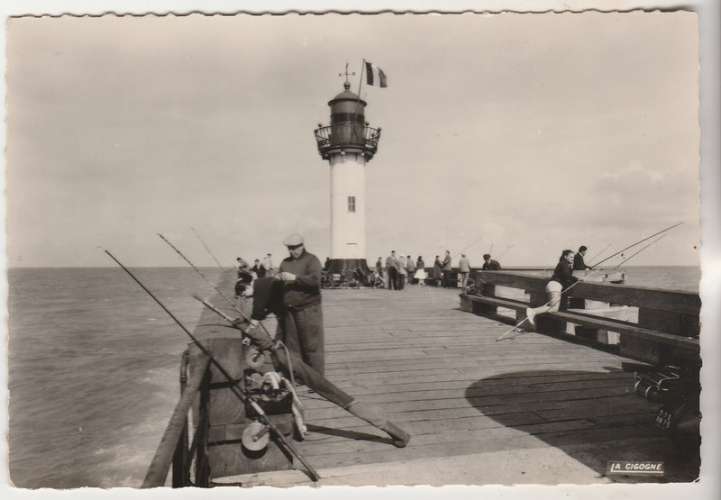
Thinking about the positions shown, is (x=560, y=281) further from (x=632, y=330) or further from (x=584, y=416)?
(x=584, y=416)

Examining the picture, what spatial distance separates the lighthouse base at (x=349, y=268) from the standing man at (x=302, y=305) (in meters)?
19.4

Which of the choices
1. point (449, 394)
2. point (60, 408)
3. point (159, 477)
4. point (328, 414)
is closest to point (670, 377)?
point (449, 394)

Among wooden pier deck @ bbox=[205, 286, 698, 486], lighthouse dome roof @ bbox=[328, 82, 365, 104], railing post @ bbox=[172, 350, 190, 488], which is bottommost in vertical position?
wooden pier deck @ bbox=[205, 286, 698, 486]

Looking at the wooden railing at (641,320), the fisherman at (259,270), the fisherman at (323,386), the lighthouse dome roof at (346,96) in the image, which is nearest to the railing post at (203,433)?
the fisherman at (323,386)

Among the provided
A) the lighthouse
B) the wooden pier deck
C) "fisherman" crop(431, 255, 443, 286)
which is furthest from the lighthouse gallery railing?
the wooden pier deck

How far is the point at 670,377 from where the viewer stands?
3930 mm

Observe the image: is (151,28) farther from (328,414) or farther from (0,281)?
(328,414)

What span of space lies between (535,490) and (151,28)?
472 centimetres

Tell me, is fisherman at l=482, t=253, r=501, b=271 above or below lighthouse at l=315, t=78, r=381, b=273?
below

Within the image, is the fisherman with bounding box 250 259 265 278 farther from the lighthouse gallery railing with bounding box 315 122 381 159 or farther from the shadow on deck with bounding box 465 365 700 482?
the shadow on deck with bounding box 465 365 700 482

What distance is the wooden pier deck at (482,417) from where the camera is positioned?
12.3ft

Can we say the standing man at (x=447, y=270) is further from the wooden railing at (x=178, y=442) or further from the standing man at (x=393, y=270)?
the wooden railing at (x=178, y=442)

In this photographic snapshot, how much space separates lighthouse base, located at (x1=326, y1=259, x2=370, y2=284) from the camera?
81.7 feet

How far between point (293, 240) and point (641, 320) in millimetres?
4293
